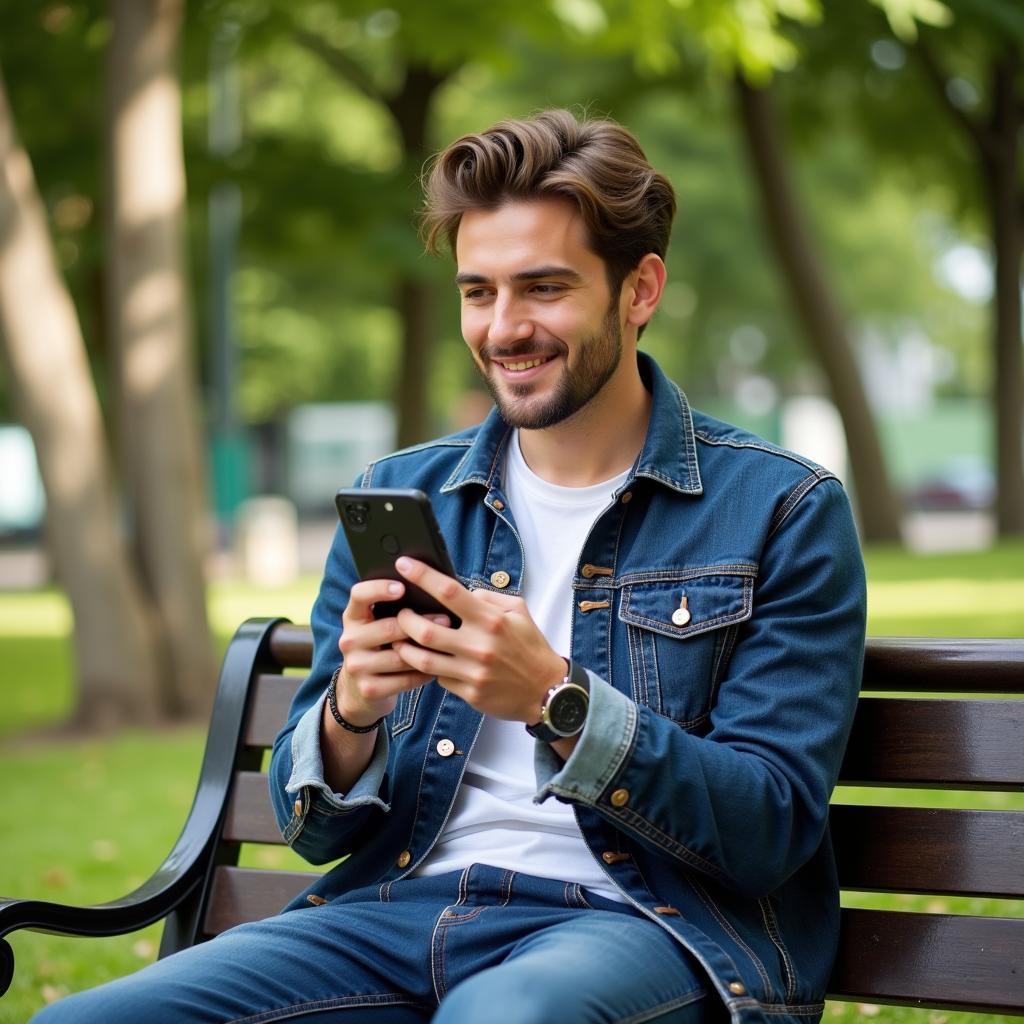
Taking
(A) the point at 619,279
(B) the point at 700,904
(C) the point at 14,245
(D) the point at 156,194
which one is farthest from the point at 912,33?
(B) the point at 700,904

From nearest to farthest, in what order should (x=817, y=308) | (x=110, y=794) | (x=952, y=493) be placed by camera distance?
(x=110, y=794), (x=817, y=308), (x=952, y=493)

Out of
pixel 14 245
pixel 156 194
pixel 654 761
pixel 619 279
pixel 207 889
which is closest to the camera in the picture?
pixel 654 761

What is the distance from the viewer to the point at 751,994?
2656 mm

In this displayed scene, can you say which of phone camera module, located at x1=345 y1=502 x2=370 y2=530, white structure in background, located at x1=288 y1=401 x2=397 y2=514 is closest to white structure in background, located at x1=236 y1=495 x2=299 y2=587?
phone camera module, located at x1=345 y1=502 x2=370 y2=530

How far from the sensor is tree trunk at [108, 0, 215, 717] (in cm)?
1007

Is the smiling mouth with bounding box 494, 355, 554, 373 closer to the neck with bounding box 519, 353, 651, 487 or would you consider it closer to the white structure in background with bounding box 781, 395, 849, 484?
the neck with bounding box 519, 353, 651, 487

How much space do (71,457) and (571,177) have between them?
7208 millimetres

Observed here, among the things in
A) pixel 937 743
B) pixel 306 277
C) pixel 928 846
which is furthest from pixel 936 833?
pixel 306 277

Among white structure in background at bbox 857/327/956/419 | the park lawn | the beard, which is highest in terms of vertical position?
white structure in background at bbox 857/327/956/419

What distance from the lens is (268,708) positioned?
361 cm

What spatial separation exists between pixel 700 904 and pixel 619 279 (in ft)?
3.69

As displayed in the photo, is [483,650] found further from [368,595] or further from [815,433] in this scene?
[815,433]

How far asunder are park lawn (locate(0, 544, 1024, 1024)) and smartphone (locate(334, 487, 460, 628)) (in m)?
2.07

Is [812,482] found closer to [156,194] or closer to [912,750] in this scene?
[912,750]
